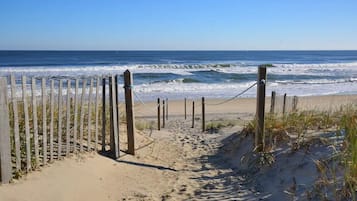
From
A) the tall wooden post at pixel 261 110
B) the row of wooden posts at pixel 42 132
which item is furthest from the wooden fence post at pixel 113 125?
the tall wooden post at pixel 261 110

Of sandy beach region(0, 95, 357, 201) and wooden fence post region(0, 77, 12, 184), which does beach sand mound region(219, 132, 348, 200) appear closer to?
sandy beach region(0, 95, 357, 201)

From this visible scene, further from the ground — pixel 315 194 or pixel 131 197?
pixel 315 194

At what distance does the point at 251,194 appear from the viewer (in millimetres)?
5453

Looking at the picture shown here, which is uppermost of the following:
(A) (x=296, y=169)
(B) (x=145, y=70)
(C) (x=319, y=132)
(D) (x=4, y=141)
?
(D) (x=4, y=141)

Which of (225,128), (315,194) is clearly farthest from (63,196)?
(225,128)

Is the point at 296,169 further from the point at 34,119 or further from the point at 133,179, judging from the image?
the point at 34,119

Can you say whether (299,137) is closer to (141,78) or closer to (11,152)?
(11,152)

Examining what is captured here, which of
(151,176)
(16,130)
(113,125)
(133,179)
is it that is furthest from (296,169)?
(16,130)

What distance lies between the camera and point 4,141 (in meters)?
5.09

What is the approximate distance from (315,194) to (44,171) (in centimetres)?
356

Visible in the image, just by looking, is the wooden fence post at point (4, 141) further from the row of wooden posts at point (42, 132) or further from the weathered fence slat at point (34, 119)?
the weathered fence slat at point (34, 119)

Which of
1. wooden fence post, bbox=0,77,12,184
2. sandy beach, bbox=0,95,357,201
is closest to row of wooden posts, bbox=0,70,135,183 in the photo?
wooden fence post, bbox=0,77,12,184

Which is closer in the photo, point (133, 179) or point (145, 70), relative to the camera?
point (133, 179)

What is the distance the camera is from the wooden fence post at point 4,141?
505 centimetres
